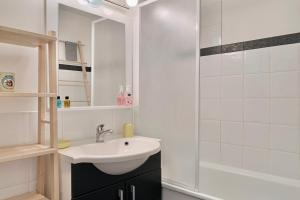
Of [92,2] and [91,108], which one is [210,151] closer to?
[91,108]

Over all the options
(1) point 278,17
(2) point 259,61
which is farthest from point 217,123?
(1) point 278,17

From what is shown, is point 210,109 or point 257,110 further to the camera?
point 210,109

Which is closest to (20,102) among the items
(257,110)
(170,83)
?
(170,83)

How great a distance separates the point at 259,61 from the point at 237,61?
0.15 meters

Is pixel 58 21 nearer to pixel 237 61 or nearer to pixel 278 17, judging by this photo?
pixel 237 61

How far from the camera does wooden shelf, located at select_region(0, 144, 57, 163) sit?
1.02m

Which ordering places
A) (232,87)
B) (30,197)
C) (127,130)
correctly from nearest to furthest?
(30,197) → (232,87) → (127,130)

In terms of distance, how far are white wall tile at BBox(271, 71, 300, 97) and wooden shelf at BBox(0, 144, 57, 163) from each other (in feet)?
4.48

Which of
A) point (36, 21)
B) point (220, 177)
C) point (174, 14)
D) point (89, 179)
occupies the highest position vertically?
point (174, 14)

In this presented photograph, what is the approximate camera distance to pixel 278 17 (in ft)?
4.91

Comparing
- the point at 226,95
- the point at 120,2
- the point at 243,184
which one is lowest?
the point at 243,184

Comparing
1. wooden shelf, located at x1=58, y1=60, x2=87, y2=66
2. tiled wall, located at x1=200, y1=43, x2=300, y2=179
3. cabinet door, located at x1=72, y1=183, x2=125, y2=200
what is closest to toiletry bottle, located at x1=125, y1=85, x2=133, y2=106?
wooden shelf, located at x1=58, y1=60, x2=87, y2=66

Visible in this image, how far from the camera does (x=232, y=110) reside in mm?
1631

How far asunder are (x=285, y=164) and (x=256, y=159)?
0.55 ft
